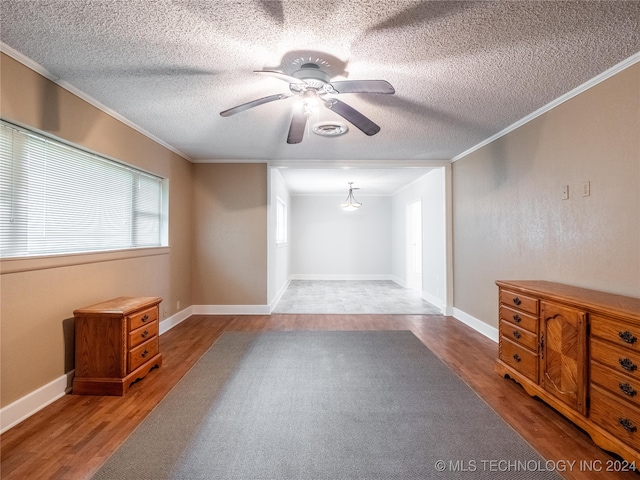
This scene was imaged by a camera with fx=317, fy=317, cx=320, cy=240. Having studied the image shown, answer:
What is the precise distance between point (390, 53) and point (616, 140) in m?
1.66

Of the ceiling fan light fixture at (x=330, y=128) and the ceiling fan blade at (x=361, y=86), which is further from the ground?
the ceiling fan light fixture at (x=330, y=128)

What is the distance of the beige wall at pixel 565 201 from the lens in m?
2.10

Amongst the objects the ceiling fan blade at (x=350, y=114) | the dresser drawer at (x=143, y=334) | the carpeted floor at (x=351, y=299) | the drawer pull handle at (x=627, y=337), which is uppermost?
the ceiling fan blade at (x=350, y=114)

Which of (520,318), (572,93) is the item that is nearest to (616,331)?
(520,318)

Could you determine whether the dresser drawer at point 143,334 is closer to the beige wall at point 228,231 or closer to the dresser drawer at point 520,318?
the beige wall at point 228,231

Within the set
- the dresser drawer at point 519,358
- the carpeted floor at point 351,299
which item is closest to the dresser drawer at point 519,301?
the dresser drawer at point 519,358

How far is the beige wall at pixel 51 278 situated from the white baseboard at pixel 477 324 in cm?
403

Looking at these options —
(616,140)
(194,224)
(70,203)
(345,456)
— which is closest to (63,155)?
(70,203)

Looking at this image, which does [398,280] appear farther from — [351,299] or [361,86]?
[361,86]

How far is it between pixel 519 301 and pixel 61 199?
3.69 meters

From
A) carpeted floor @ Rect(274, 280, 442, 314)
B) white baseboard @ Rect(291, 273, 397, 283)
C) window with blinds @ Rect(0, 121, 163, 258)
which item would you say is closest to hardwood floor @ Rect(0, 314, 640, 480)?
window with blinds @ Rect(0, 121, 163, 258)

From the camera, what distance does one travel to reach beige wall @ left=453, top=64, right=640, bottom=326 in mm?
2098

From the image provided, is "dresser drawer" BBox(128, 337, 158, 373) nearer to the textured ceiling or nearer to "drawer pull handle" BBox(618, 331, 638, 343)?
the textured ceiling

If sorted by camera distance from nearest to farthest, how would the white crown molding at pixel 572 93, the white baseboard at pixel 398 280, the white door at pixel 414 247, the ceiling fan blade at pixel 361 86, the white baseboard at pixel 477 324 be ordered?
the ceiling fan blade at pixel 361 86, the white crown molding at pixel 572 93, the white baseboard at pixel 477 324, the white door at pixel 414 247, the white baseboard at pixel 398 280
